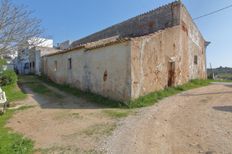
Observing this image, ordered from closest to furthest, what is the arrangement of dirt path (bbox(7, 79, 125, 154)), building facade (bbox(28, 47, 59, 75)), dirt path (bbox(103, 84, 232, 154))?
1. dirt path (bbox(103, 84, 232, 154))
2. dirt path (bbox(7, 79, 125, 154))
3. building facade (bbox(28, 47, 59, 75))

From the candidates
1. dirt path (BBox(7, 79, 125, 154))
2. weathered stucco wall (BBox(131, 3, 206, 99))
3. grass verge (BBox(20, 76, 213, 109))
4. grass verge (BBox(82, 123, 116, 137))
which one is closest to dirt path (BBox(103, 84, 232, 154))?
grass verge (BBox(82, 123, 116, 137))

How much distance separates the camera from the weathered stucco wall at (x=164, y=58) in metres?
12.8

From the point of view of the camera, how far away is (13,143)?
23.6 feet

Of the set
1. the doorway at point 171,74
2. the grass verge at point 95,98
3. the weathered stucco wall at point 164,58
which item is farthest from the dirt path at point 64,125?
the doorway at point 171,74

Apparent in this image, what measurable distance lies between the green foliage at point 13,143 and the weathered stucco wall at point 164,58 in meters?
5.99

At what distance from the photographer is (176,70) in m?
16.2

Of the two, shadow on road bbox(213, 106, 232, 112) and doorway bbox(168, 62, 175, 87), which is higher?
doorway bbox(168, 62, 175, 87)

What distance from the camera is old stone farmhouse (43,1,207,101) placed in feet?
42.0

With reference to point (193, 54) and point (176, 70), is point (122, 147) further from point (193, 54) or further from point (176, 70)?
point (193, 54)

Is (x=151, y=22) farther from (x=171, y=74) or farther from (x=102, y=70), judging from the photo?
(x=102, y=70)

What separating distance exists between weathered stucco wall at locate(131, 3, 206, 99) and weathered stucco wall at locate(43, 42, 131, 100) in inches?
21.6

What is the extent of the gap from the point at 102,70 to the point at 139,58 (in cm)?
274

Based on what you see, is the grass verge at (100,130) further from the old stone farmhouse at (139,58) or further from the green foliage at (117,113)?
the old stone farmhouse at (139,58)

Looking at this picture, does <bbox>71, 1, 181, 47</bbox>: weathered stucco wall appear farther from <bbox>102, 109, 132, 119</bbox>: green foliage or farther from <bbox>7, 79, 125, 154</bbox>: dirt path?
<bbox>102, 109, 132, 119</bbox>: green foliage
